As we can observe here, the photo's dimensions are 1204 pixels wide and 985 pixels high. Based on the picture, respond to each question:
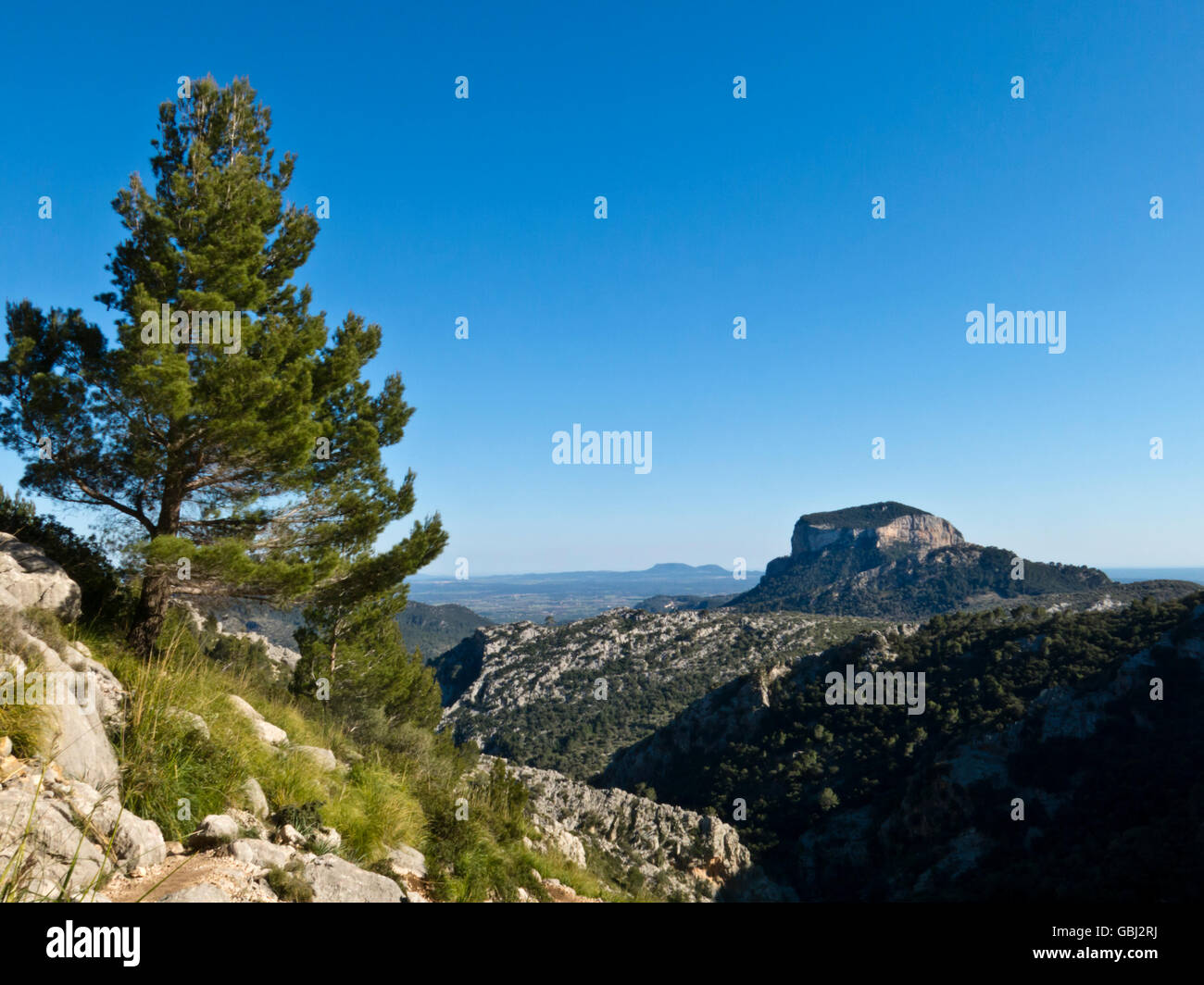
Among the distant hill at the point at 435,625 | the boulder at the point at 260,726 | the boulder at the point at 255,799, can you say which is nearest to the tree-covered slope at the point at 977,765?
the boulder at the point at 260,726

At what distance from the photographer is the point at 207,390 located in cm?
890

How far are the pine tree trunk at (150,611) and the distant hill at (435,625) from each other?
124 m

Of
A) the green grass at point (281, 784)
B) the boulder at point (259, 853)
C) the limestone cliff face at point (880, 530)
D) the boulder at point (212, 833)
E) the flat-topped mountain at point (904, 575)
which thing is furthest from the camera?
the limestone cliff face at point (880, 530)

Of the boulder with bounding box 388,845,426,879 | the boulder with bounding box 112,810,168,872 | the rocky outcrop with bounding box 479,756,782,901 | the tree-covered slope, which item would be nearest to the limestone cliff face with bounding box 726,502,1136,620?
Answer: the tree-covered slope

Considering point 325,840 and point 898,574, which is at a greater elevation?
point 325,840

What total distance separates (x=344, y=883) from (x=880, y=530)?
478 ft

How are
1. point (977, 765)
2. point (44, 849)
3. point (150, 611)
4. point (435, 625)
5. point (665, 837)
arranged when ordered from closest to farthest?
1. point (44, 849)
2. point (150, 611)
3. point (977, 765)
4. point (665, 837)
5. point (435, 625)

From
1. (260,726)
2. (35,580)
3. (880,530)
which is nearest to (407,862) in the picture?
(260,726)

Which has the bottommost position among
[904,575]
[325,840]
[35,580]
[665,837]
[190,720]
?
[665,837]

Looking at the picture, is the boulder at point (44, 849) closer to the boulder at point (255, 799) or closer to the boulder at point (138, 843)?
the boulder at point (138, 843)

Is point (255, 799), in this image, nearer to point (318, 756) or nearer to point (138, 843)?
point (138, 843)

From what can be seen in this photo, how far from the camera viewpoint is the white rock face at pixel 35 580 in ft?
23.5

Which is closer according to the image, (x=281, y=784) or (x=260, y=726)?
(x=281, y=784)

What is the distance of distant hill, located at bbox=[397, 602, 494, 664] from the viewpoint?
13700cm
